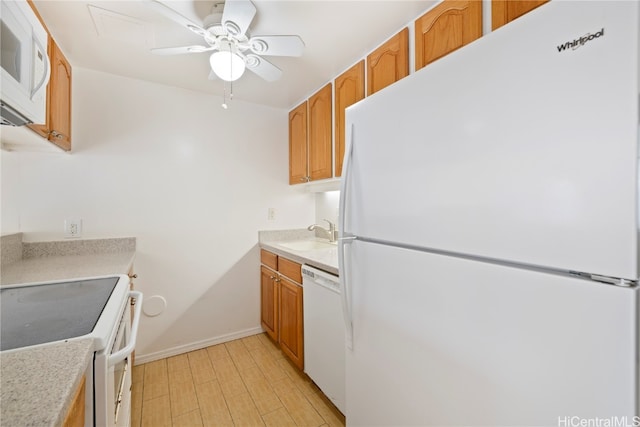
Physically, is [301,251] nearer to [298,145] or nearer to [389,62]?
[298,145]

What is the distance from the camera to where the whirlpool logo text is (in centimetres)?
54

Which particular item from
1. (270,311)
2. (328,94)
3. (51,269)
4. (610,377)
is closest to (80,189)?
(51,269)

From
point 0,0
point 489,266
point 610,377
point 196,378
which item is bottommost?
point 196,378

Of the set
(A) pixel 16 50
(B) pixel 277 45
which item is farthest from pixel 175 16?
(A) pixel 16 50

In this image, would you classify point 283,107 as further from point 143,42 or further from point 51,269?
point 51,269

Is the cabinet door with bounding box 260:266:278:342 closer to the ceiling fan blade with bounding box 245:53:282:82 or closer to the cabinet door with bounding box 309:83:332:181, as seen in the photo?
the cabinet door with bounding box 309:83:332:181

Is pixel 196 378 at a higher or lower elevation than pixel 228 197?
lower

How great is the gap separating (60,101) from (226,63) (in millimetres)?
1086

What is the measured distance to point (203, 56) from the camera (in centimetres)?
177

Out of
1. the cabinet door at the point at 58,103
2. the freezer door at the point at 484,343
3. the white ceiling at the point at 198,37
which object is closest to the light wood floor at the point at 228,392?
the freezer door at the point at 484,343

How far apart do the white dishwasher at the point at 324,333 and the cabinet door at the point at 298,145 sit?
40.4 inches

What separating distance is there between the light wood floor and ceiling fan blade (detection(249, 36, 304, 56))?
6.78 ft

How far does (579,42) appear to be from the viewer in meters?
0.56

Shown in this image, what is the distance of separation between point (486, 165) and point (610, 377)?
0.50m
